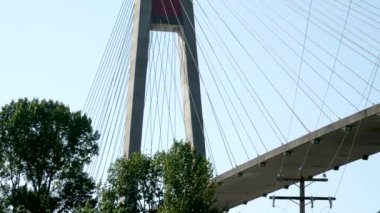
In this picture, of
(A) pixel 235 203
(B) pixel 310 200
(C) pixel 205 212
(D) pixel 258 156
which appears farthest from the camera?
(A) pixel 235 203

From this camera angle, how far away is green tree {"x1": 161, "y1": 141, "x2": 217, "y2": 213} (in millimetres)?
31969

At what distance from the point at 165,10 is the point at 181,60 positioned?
291 centimetres

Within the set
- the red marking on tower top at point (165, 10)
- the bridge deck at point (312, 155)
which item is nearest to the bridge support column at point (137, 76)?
the red marking on tower top at point (165, 10)

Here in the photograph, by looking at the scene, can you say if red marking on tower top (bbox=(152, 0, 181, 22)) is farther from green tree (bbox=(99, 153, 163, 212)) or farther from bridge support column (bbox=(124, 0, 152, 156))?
green tree (bbox=(99, 153, 163, 212))

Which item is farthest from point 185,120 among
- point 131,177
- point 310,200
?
point 310,200

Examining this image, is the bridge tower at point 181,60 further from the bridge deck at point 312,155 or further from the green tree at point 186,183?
the green tree at point 186,183

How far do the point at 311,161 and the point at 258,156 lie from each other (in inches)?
90.9

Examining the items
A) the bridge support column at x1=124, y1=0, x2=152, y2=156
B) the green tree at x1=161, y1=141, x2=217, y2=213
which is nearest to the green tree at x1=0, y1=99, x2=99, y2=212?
the bridge support column at x1=124, y1=0, x2=152, y2=156

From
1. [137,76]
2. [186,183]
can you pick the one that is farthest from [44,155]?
[186,183]

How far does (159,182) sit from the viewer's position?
37281 millimetres

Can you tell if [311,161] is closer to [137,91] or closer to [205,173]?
[205,173]

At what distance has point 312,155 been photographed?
109 feet

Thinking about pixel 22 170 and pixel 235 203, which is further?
pixel 235 203

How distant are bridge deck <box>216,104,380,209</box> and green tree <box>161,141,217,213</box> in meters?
2.69
